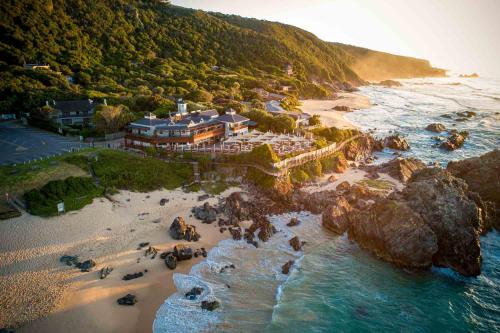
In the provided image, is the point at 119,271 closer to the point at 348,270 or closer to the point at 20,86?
the point at 348,270

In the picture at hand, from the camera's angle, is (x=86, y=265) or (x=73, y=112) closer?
(x=86, y=265)

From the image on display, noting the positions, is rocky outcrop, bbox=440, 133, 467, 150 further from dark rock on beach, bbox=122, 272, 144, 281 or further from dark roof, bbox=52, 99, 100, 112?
dark roof, bbox=52, 99, 100, 112

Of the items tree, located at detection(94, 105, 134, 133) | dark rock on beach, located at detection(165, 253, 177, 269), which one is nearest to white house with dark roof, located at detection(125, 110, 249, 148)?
tree, located at detection(94, 105, 134, 133)

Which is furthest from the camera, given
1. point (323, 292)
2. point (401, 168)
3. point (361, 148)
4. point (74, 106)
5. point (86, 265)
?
point (74, 106)

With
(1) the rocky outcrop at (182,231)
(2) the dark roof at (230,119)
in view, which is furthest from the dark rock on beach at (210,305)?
(2) the dark roof at (230,119)

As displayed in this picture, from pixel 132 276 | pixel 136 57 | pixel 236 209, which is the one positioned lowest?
pixel 132 276

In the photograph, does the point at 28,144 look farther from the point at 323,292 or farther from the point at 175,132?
the point at 323,292

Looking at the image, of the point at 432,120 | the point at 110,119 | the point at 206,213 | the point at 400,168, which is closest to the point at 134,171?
the point at 206,213
